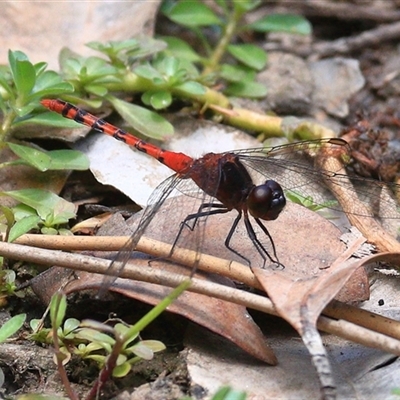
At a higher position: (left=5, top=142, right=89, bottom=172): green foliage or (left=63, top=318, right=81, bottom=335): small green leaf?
(left=5, top=142, right=89, bottom=172): green foliage

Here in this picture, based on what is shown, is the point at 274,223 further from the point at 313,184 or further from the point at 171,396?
the point at 171,396

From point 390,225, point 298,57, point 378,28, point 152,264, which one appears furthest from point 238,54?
point 152,264

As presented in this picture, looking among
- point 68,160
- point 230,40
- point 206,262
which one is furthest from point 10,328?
point 230,40

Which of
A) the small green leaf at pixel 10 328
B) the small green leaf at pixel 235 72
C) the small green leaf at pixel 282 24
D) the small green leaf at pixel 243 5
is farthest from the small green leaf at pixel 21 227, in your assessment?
the small green leaf at pixel 282 24

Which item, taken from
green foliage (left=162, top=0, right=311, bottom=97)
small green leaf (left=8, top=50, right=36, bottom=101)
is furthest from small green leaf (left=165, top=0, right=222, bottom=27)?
small green leaf (left=8, top=50, right=36, bottom=101)

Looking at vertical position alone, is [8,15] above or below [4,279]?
above

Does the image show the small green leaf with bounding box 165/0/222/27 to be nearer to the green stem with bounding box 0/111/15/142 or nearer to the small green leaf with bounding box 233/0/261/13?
the small green leaf with bounding box 233/0/261/13
